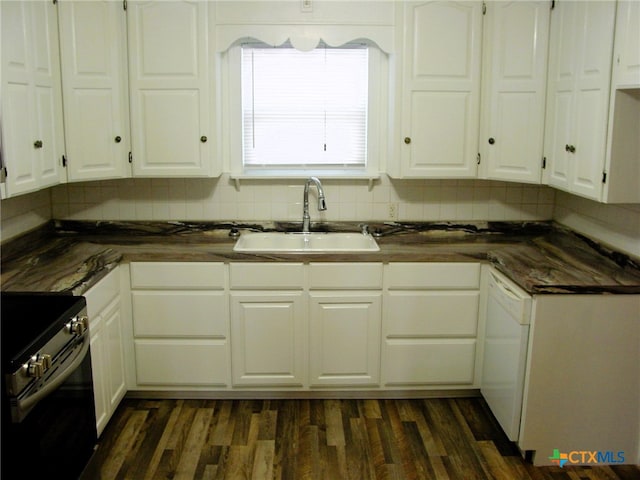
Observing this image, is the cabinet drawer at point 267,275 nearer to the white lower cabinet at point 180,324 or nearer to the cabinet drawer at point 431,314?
the white lower cabinet at point 180,324

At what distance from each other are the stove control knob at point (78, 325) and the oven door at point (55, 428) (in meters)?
0.08

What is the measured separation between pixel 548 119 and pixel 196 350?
2193 mm

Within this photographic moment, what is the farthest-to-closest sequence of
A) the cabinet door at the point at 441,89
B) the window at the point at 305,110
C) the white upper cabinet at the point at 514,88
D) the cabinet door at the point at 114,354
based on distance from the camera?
the window at the point at 305,110 → the cabinet door at the point at 441,89 → the white upper cabinet at the point at 514,88 → the cabinet door at the point at 114,354

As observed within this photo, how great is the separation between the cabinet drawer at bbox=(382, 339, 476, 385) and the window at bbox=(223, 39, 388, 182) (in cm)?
101

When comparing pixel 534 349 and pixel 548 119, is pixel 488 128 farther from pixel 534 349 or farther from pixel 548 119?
pixel 534 349

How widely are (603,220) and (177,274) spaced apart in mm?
2197

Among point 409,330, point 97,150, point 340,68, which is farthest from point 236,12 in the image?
point 409,330

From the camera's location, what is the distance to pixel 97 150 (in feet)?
10.7

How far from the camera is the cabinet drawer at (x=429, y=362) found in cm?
340

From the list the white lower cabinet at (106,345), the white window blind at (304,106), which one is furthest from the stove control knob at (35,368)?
the white window blind at (304,106)

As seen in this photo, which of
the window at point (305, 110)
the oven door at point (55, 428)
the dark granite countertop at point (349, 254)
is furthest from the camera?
the window at point (305, 110)

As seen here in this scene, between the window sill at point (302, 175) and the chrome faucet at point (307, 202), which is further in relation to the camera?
the window sill at point (302, 175)

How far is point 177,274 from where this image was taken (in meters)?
3.28

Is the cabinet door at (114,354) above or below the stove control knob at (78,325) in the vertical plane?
below
